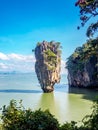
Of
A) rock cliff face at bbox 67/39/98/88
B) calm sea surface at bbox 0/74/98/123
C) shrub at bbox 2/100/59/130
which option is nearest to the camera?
shrub at bbox 2/100/59/130

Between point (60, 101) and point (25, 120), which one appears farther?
point (60, 101)

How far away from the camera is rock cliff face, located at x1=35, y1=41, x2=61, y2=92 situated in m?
43.0

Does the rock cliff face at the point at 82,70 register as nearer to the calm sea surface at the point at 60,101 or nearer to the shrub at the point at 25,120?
the calm sea surface at the point at 60,101

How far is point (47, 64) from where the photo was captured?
43219mm

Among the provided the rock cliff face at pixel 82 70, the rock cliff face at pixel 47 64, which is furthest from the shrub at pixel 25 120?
the rock cliff face at pixel 82 70

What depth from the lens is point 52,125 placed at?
7.05 meters

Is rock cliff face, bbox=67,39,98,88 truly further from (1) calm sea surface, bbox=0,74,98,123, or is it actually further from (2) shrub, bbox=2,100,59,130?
(2) shrub, bbox=2,100,59,130

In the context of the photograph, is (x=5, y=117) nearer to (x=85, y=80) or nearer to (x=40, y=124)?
(x=40, y=124)

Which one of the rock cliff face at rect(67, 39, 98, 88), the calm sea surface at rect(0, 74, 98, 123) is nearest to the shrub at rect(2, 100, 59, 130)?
the calm sea surface at rect(0, 74, 98, 123)

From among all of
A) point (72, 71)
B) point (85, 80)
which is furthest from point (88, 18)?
point (72, 71)

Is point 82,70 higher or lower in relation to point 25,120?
higher

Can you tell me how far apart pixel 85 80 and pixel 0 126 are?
4449 cm

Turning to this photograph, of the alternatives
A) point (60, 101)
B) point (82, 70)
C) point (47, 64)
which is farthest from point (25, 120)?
point (82, 70)

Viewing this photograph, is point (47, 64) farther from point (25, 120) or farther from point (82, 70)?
point (25, 120)
